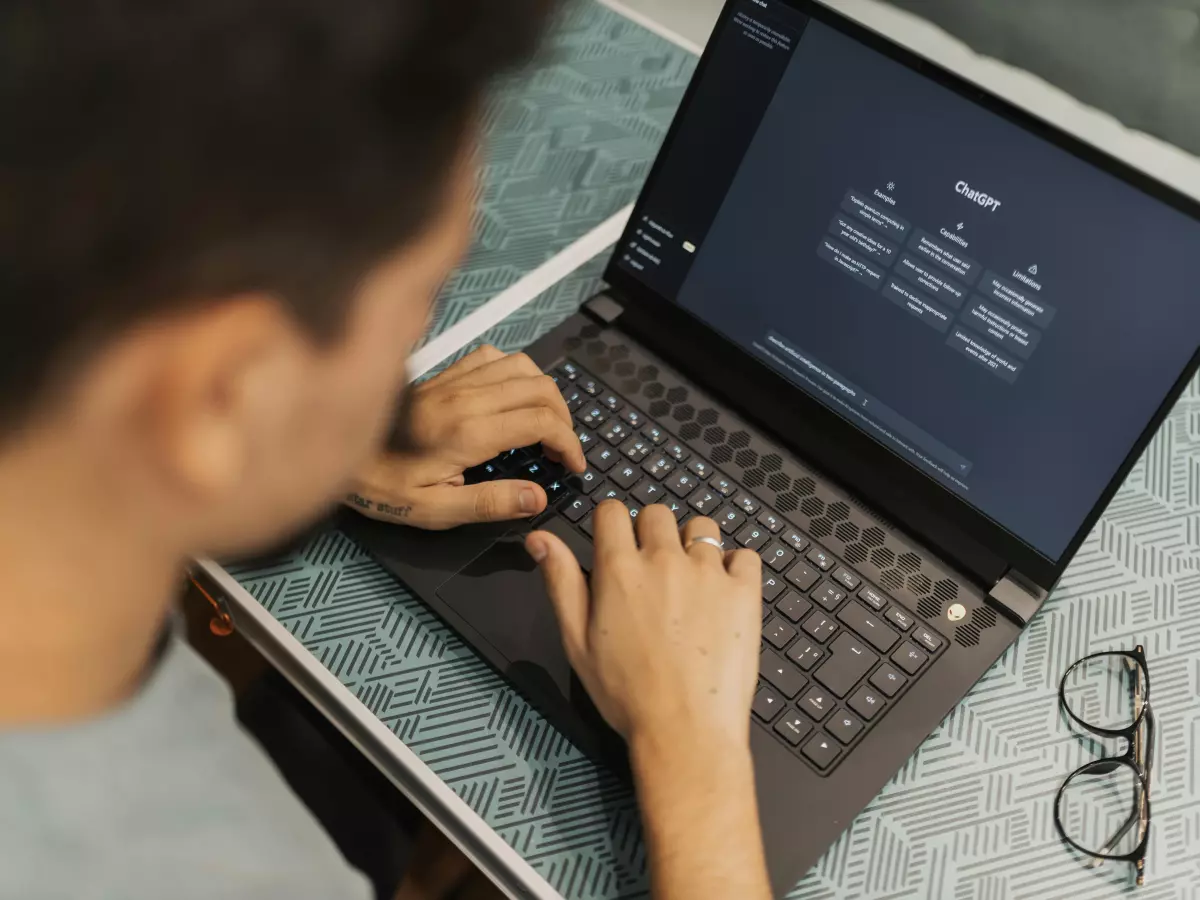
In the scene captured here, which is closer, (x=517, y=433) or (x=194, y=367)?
(x=194, y=367)

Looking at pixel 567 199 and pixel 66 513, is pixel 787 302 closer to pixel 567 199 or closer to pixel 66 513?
pixel 567 199

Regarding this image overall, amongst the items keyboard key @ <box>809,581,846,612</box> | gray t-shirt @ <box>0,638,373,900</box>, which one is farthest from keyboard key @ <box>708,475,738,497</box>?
gray t-shirt @ <box>0,638,373,900</box>

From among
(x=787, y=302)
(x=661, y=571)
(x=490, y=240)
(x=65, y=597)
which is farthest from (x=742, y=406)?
(x=65, y=597)

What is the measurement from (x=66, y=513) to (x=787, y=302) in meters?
0.55

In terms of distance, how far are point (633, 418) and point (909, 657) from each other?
0.92ft

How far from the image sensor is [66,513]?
37cm

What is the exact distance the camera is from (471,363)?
0.80 meters

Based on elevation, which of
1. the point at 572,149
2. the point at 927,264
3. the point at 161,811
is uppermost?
the point at 927,264

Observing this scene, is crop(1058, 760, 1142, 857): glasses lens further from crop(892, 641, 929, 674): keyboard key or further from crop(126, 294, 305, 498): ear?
crop(126, 294, 305, 498): ear

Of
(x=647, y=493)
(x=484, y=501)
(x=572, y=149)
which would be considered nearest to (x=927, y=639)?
(x=647, y=493)

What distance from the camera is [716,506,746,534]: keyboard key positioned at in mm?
743

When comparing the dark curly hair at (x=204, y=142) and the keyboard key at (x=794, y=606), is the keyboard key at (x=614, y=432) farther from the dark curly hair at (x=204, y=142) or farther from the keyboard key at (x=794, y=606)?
the dark curly hair at (x=204, y=142)

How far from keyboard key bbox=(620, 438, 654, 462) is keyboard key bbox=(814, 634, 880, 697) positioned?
0.68 feet

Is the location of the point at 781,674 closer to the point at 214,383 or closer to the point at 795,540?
the point at 795,540
